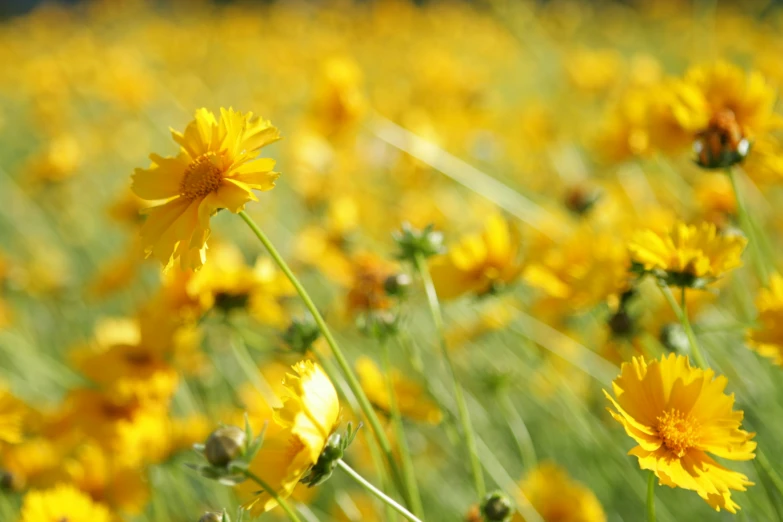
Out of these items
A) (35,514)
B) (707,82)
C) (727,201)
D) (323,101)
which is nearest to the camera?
(35,514)

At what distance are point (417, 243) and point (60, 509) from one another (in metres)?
0.60

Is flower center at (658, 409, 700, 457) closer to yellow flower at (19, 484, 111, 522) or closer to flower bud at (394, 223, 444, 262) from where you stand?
flower bud at (394, 223, 444, 262)

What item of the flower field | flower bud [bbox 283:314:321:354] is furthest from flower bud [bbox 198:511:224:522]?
flower bud [bbox 283:314:321:354]

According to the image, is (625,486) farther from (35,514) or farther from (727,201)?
(35,514)

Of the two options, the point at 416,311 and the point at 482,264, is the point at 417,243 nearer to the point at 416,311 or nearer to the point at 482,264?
the point at 482,264

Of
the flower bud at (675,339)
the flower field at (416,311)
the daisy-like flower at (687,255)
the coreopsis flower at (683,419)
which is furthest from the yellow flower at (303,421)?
the flower bud at (675,339)

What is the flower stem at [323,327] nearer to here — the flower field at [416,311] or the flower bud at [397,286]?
the flower field at [416,311]

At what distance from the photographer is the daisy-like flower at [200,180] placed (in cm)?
67

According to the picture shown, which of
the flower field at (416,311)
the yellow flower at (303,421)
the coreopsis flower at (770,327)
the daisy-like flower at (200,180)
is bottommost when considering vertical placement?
the flower field at (416,311)

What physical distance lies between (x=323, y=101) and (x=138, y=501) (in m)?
0.94

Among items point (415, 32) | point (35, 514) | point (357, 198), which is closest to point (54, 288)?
point (357, 198)

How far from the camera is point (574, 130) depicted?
9.25 ft

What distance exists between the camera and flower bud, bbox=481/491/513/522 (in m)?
0.71

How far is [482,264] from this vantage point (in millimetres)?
1098
